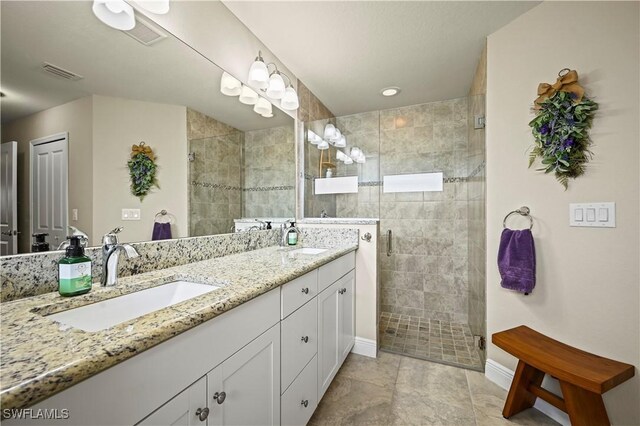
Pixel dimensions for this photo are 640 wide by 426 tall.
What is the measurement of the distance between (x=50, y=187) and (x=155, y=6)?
94cm

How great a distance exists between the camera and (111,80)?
1.07 metres

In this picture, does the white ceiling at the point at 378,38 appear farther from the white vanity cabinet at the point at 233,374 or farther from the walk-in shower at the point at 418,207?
the white vanity cabinet at the point at 233,374

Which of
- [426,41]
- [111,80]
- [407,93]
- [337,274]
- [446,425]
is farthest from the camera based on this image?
[407,93]

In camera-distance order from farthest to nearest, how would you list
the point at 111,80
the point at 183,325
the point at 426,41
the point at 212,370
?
1. the point at 426,41
2. the point at 111,80
3. the point at 212,370
4. the point at 183,325

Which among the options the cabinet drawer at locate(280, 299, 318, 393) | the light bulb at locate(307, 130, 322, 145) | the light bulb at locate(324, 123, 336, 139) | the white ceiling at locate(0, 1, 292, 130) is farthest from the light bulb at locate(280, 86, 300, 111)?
the cabinet drawer at locate(280, 299, 318, 393)

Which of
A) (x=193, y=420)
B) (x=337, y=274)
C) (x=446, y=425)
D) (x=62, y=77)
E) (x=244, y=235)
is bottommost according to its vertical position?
(x=446, y=425)

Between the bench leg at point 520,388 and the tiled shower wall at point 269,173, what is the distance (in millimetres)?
1858

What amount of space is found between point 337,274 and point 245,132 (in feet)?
3.84

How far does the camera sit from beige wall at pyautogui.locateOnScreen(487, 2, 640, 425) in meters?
1.30

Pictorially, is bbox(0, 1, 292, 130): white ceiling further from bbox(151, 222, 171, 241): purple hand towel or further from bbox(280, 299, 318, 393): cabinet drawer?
bbox(280, 299, 318, 393): cabinet drawer

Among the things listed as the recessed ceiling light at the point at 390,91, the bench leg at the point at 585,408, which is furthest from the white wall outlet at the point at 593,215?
the recessed ceiling light at the point at 390,91

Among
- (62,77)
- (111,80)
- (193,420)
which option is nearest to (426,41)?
(111,80)

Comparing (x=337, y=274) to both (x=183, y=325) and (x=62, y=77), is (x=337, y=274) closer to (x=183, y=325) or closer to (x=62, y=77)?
(x=183, y=325)

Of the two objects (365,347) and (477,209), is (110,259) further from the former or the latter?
(477,209)
